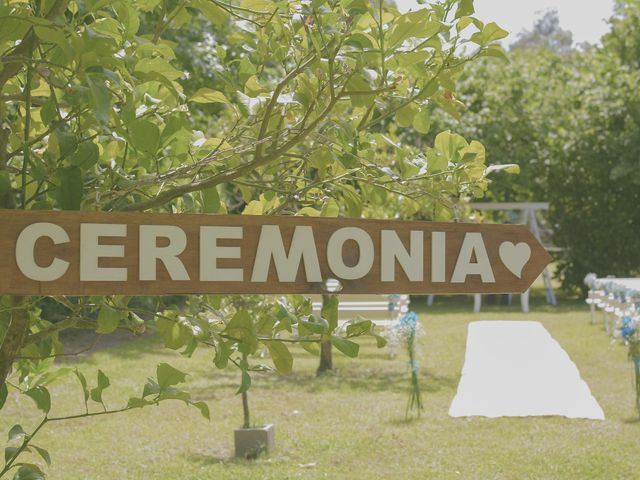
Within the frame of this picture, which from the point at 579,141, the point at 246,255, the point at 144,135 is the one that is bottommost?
the point at 246,255

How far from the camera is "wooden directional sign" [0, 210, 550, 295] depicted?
1608 millimetres

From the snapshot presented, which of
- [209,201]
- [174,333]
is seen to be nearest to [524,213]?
[209,201]

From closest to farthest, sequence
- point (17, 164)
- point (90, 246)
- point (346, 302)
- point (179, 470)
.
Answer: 1. point (90, 246)
2. point (17, 164)
3. point (179, 470)
4. point (346, 302)

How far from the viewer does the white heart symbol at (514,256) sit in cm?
185

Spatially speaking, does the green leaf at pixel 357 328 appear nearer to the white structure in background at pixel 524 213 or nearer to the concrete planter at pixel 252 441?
the concrete planter at pixel 252 441

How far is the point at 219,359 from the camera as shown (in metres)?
1.98

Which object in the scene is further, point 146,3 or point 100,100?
point 146,3

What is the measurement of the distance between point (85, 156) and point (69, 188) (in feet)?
0.30

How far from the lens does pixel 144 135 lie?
1.95 m

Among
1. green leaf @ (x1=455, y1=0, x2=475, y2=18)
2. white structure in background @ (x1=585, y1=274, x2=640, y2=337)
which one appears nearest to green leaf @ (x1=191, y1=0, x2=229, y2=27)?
green leaf @ (x1=455, y1=0, x2=475, y2=18)

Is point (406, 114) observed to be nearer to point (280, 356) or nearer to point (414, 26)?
point (414, 26)

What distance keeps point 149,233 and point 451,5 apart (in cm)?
79

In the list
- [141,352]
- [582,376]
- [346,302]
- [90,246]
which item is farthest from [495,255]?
[346,302]

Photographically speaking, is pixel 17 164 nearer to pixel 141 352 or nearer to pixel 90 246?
pixel 90 246
